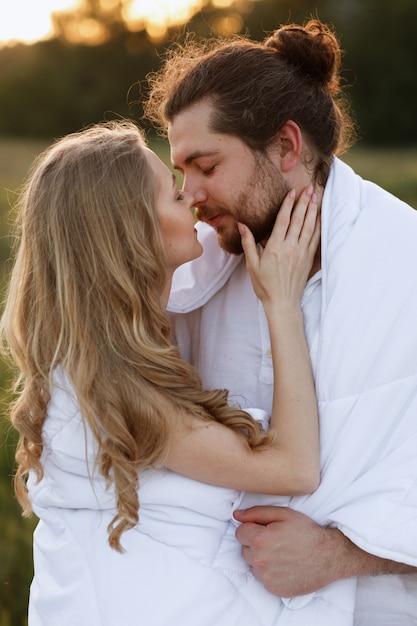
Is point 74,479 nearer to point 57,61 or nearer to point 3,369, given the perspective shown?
point 3,369

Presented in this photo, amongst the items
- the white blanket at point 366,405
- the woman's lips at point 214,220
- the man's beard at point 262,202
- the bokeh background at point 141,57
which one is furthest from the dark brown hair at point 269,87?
the bokeh background at point 141,57

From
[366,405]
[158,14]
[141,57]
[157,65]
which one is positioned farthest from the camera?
[157,65]

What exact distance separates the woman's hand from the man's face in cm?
7

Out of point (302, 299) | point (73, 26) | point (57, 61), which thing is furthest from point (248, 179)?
point (73, 26)

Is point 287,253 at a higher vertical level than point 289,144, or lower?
lower

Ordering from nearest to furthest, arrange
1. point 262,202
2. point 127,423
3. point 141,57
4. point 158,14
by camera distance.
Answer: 1. point 127,423
2. point 262,202
3. point 158,14
4. point 141,57

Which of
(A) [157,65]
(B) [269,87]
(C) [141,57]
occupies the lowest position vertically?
(A) [157,65]

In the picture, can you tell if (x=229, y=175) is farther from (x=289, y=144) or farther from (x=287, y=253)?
(x=287, y=253)

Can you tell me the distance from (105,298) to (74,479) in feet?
1.90

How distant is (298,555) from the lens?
2473 millimetres

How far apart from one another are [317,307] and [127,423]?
758 millimetres

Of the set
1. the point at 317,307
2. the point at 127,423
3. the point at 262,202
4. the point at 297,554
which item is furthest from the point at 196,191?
the point at 297,554

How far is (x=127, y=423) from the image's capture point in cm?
242

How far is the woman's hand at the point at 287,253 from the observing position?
8.81 ft
